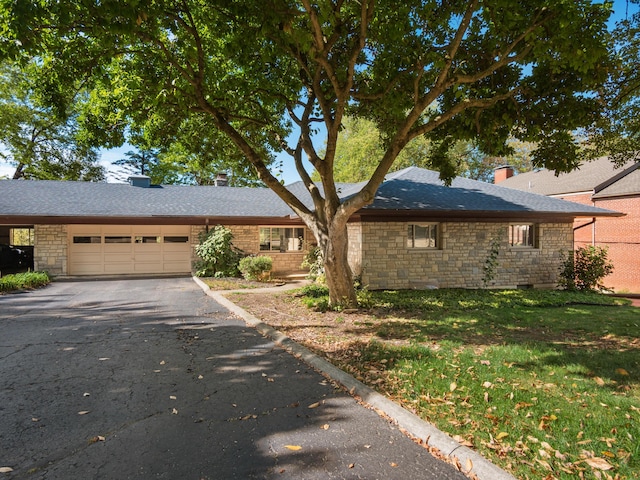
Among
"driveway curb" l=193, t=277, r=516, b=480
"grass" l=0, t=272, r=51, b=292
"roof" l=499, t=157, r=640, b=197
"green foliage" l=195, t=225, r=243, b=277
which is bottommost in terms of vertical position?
"driveway curb" l=193, t=277, r=516, b=480

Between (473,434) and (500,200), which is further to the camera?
(500,200)

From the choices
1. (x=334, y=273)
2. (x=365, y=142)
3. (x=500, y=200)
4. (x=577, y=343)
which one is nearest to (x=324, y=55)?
(x=334, y=273)

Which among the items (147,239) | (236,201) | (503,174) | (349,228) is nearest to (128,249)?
(147,239)

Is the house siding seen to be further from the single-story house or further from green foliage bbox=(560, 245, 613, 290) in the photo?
the single-story house

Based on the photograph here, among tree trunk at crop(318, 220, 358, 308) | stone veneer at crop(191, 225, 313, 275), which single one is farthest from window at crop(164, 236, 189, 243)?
tree trunk at crop(318, 220, 358, 308)

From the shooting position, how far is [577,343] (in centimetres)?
623

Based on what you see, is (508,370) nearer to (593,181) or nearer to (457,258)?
(457,258)

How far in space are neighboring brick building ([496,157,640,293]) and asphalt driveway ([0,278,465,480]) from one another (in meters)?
18.6

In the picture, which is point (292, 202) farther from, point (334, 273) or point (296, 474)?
point (296, 474)

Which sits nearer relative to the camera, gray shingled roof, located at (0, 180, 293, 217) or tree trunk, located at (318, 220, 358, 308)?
tree trunk, located at (318, 220, 358, 308)

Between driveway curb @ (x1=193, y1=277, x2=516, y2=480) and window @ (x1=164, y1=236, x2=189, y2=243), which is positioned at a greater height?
window @ (x1=164, y1=236, x2=189, y2=243)

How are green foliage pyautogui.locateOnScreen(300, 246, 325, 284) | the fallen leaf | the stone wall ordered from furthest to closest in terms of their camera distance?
the stone wall < green foliage pyautogui.locateOnScreen(300, 246, 325, 284) < the fallen leaf

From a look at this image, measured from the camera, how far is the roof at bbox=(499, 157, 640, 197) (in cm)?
2039

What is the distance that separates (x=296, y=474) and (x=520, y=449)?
174cm
